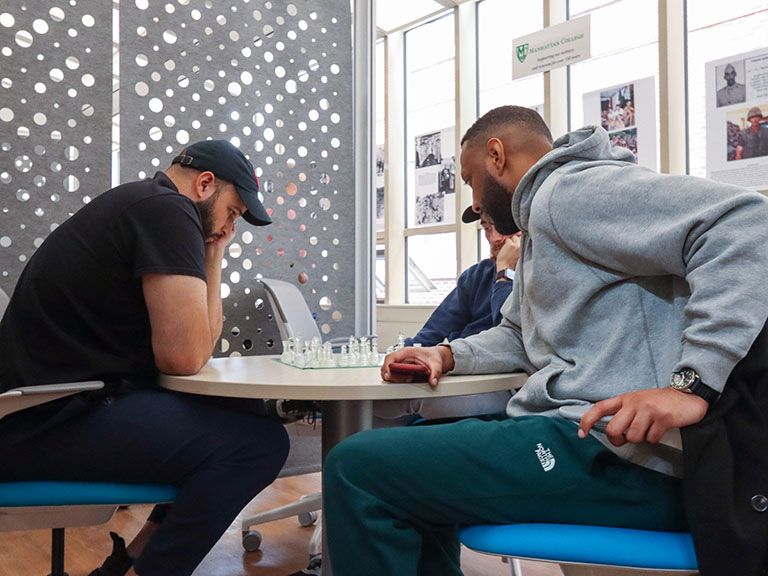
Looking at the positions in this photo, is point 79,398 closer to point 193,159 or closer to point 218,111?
point 193,159

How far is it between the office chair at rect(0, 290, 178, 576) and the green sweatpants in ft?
1.91

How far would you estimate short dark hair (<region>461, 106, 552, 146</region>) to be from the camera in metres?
1.46

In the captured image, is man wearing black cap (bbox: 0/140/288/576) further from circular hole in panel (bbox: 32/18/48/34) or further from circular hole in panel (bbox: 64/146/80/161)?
circular hole in panel (bbox: 32/18/48/34)

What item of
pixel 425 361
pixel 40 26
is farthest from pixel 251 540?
pixel 40 26

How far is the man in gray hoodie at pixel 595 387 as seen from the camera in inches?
34.8

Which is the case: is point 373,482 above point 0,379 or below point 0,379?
below

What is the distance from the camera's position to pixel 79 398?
54.6 inches

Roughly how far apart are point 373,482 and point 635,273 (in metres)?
0.54

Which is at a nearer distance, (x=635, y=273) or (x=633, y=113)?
(x=635, y=273)

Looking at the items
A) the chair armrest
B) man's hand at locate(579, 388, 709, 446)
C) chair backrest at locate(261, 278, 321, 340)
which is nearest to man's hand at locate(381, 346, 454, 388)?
man's hand at locate(579, 388, 709, 446)

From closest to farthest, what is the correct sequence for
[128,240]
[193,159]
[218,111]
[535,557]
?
1. [535,557]
2. [128,240]
3. [193,159]
4. [218,111]

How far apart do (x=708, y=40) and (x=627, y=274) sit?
3.12m

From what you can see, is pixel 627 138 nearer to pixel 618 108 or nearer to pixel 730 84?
pixel 618 108

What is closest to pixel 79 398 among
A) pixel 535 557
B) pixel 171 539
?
pixel 171 539
